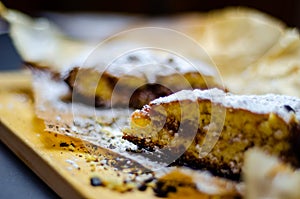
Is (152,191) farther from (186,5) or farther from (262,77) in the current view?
(186,5)

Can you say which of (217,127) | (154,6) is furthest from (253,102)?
(154,6)

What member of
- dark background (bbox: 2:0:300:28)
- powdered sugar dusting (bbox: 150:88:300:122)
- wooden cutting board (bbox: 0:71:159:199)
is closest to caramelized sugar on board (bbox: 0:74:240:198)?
wooden cutting board (bbox: 0:71:159:199)

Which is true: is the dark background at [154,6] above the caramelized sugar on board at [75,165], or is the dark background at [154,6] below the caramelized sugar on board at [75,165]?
above

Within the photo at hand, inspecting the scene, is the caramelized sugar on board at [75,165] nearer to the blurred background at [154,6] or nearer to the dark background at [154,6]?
the blurred background at [154,6]

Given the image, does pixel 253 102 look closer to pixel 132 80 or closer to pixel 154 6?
pixel 132 80

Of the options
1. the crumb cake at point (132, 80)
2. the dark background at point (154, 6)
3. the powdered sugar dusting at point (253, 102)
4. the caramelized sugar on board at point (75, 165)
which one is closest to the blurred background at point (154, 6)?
the dark background at point (154, 6)

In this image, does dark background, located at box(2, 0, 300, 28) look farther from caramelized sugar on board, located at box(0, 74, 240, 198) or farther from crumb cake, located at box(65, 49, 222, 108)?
caramelized sugar on board, located at box(0, 74, 240, 198)

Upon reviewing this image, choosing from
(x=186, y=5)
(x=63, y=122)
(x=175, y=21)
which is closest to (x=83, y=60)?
(x=63, y=122)
